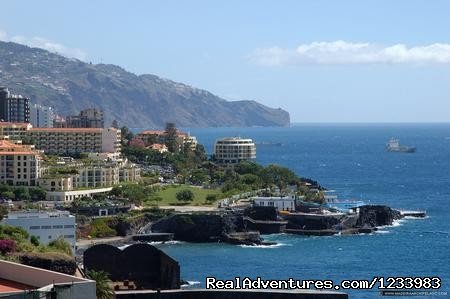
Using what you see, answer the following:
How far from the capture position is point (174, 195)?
61.8 meters

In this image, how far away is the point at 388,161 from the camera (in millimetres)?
118062

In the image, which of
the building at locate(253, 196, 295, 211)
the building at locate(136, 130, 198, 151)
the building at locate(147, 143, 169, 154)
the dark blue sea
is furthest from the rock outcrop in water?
the building at locate(136, 130, 198, 151)

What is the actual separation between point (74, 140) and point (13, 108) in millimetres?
22860

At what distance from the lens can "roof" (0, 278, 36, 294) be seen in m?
14.7

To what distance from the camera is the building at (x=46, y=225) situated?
39656 mm

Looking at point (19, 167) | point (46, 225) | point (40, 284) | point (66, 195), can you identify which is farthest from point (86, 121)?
point (40, 284)

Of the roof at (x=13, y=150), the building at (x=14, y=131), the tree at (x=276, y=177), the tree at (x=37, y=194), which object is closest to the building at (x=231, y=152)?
the tree at (x=276, y=177)

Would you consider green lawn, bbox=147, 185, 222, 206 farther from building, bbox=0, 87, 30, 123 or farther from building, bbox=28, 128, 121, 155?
building, bbox=0, 87, 30, 123

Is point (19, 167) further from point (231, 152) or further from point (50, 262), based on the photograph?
point (50, 262)

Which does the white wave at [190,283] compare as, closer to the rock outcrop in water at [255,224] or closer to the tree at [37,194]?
the rock outcrop in water at [255,224]

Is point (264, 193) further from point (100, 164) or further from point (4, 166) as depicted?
point (4, 166)

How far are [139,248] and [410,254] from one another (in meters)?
14.9

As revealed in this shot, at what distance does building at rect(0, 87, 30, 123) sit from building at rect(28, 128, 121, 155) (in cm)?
2057

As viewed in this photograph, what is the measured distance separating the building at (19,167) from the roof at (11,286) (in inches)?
1751
